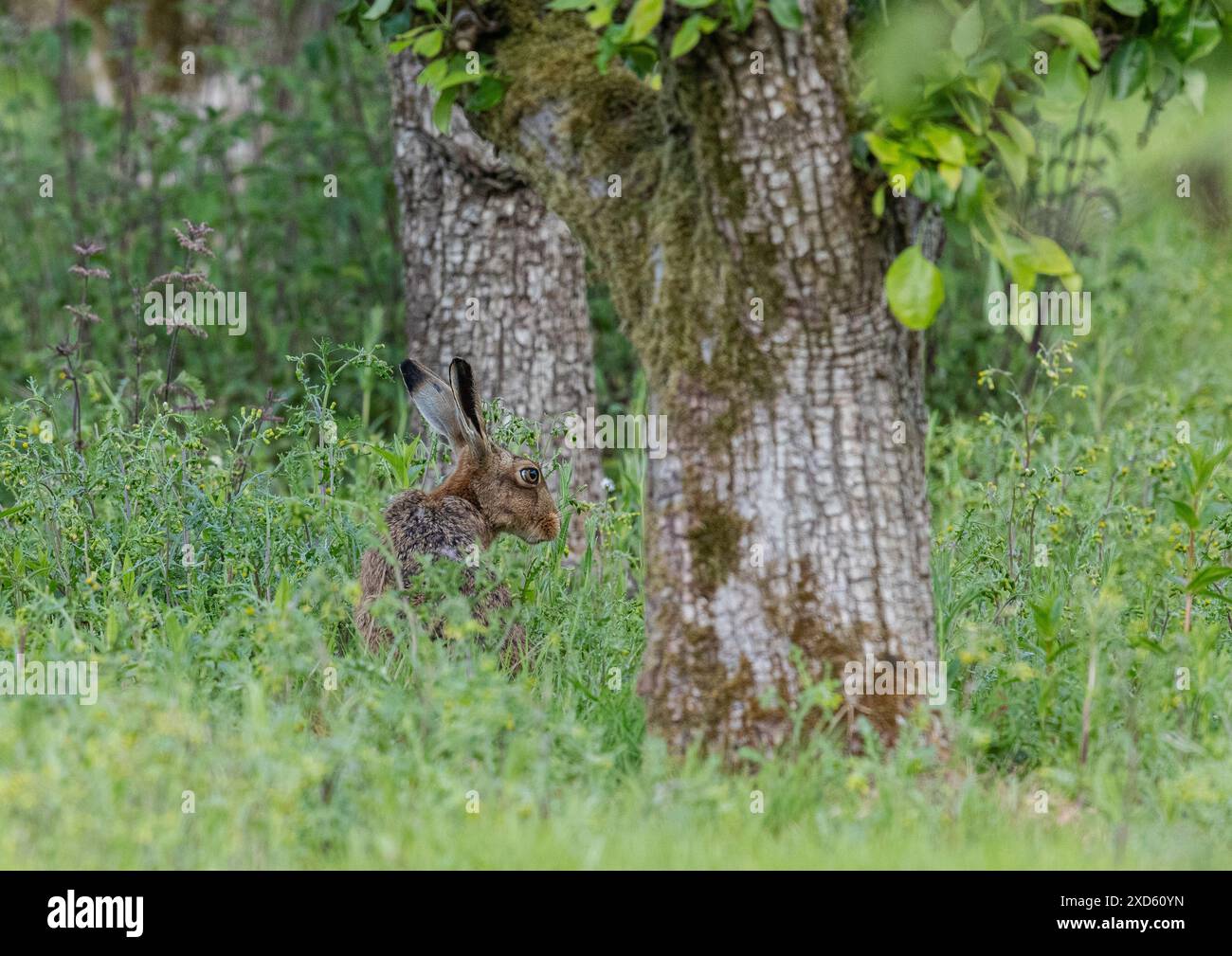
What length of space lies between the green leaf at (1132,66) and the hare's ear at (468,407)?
2.61 m

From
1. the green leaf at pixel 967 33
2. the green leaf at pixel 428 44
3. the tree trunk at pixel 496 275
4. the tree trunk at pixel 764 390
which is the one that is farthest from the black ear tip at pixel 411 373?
the green leaf at pixel 967 33

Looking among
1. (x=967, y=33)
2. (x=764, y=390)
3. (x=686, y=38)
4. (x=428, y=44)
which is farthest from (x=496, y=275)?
(x=967, y=33)

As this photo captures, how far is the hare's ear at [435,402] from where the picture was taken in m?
6.10

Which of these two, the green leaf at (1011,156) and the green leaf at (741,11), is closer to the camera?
the green leaf at (741,11)

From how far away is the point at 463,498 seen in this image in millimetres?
6105

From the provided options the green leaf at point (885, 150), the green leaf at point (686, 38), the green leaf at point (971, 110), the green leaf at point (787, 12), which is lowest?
the green leaf at point (885, 150)

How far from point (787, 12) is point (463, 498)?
2.72m

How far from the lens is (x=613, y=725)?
4.85 meters

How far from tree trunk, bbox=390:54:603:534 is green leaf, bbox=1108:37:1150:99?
3.42 m

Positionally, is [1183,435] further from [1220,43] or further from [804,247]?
[804,247]

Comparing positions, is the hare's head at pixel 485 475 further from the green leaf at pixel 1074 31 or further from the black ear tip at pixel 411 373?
the green leaf at pixel 1074 31

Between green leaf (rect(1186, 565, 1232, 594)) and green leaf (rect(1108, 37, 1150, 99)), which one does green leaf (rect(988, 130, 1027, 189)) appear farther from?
green leaf (rect(1186, 565, 1232, 594))

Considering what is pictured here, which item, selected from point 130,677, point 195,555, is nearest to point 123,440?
point 195,555

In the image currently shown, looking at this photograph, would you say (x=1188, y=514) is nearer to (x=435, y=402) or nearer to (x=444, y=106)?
(x=444, y=106)
